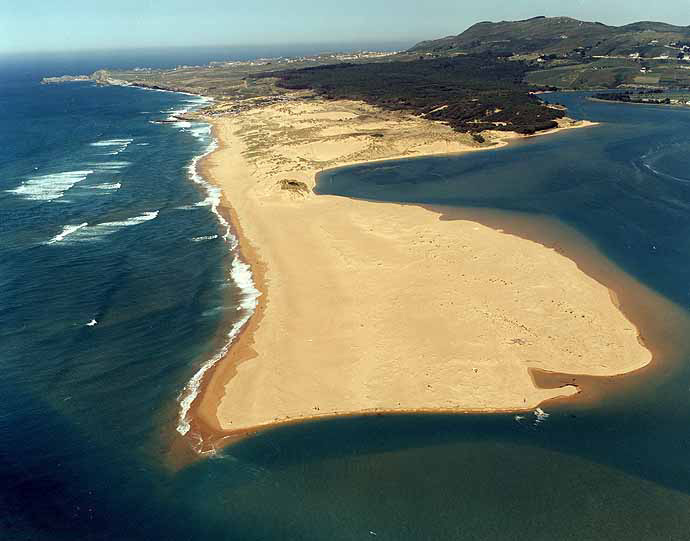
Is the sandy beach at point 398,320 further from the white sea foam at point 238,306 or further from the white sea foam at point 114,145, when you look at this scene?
the white sea foam at point 114,145

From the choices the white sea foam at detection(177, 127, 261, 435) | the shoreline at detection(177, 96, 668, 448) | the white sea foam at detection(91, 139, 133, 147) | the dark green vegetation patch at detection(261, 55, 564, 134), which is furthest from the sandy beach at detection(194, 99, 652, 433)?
the dark green vegetation patch at detection(261, 55, 564, 134)

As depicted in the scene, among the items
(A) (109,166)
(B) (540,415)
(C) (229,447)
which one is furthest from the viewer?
(A) (109,166)

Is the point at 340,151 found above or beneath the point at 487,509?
above

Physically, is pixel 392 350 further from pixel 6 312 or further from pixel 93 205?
pixel 93 205

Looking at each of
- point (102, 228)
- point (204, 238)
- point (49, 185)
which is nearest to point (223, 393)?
point (204, 238)

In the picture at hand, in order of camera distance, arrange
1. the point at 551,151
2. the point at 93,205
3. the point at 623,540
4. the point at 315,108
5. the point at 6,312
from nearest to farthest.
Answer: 1. the point at 623,540
2. the point at 6,312
3. the point at 93,205
4. the point at 551,151
5. the point at 315,108

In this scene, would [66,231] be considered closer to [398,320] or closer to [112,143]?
[398,320]

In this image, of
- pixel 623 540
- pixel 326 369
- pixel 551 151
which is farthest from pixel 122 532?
pixel 551 151
